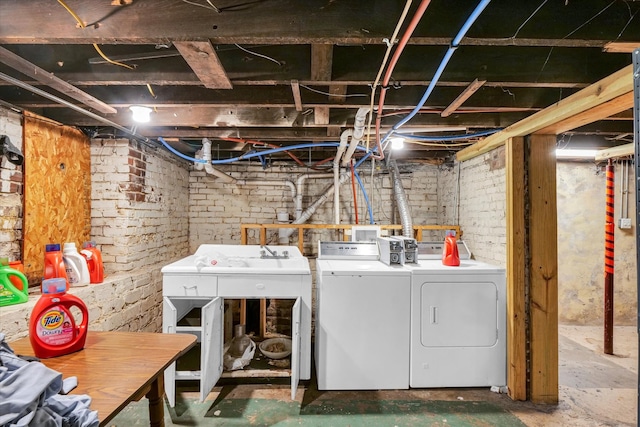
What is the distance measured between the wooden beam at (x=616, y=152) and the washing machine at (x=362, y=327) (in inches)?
106

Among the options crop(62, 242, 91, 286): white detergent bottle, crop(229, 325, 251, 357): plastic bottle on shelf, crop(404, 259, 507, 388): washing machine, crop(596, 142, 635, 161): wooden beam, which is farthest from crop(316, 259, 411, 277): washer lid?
crop(596, 142, 635, 161): wooden beam

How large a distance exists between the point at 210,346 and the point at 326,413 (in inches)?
36.5

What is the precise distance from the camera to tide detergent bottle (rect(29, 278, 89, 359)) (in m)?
1.19

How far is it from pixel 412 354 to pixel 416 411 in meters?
0.37

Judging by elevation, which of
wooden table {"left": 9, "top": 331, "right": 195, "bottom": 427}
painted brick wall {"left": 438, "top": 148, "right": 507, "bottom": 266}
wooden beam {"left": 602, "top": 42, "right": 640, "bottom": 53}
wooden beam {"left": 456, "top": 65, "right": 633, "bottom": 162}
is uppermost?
wooden beam {"left": 602, "top": 42, "right": 640, "bottom": 53}

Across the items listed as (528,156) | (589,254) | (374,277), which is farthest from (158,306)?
(589,254)

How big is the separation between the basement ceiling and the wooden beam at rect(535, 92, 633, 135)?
6.4 inches

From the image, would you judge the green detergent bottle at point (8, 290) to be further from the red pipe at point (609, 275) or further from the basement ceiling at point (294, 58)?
the red pipe at point (609, 275)

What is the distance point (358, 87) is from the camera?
1.98 m

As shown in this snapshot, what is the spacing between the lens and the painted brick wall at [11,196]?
6.43 ft

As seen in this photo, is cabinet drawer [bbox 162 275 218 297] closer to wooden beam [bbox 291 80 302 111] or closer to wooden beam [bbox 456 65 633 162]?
wooden beam [bbox 291 80 302 111]

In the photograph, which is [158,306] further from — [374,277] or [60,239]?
[374,277]

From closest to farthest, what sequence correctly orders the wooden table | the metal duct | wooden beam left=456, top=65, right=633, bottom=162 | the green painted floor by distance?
1. the wooden table
2. wooden beam left=456, top=65, right=633, bottom=162
3. the green painted floor
4. the metal duct

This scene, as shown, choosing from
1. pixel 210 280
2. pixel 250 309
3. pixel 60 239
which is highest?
pixel 60 239
